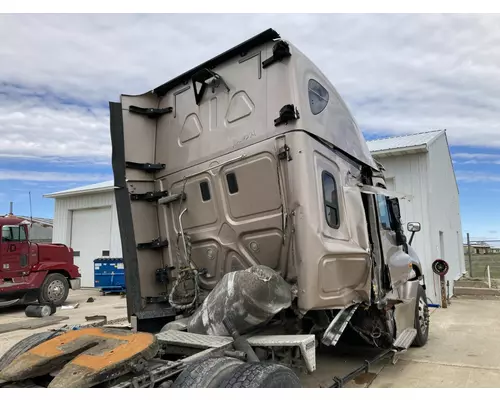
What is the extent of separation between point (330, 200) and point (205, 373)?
6.39 ft

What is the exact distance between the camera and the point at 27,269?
37.4ft

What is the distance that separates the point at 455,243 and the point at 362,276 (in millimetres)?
14552

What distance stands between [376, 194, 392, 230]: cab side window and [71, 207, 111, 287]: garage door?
14.6 meters

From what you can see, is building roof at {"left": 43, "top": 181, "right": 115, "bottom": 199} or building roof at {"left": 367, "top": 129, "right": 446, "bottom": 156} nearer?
building roof at {"left": 367, "top": 129, "right": 446, "bottom": 156}

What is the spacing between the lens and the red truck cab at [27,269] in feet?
36.4

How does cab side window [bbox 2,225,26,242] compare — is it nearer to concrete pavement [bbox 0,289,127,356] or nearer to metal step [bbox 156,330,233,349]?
concrete pavement [bbox 0,289,127,356]

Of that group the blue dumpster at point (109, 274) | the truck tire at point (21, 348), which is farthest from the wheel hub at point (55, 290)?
the truck tire at point (21, 348)

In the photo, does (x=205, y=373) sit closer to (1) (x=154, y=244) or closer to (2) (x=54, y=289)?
(1) (x=154, y=244)

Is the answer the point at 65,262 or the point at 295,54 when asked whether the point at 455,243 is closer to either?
the point at 65,262

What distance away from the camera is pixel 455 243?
17.0 metres

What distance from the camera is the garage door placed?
60.0 feet

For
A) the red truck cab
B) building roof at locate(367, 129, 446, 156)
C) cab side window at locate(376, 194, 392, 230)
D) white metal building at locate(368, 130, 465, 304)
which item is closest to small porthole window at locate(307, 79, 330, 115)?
cab side window at locate(376, 194, 392, 230)

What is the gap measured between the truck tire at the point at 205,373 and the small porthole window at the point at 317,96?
225cm

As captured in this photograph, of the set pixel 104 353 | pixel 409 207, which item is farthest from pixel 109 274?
pixel 104 353
